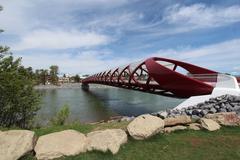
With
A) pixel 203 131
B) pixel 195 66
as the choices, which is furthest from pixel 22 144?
pixel 195 66

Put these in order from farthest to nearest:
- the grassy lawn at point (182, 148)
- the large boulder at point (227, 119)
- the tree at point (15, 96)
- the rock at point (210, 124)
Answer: the tree at point (15, 96), the large boulder at point (227, 119), the rock at point (210, 124), the grassy lawn at point (182, 148)

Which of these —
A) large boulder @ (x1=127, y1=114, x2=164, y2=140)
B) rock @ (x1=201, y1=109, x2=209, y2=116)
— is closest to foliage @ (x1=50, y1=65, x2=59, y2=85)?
rock @ (x1=201, y1=109, x2=209, y2=116)

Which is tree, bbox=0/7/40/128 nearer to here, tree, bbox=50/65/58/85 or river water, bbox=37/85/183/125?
river water, bbox=37/85/183/125

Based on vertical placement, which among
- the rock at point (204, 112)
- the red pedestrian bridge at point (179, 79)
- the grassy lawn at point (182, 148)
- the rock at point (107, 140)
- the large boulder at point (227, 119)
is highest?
the red pedestrian bridge at point (179, 79)

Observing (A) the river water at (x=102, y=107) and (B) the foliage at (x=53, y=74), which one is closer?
(A) the river water at (x=102, y=107)

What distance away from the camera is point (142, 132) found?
7.38m

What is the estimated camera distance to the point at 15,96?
49.3 feet

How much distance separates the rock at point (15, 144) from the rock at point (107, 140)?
1.39 meters

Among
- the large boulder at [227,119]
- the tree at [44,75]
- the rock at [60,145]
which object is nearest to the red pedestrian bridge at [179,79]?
the large boulder at [227,119]

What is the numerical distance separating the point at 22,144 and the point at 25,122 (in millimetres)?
10043

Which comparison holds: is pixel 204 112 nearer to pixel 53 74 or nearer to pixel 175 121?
pixel 175 121

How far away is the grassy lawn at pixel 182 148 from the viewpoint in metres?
6.27

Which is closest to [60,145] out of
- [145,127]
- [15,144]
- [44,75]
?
[15,144]

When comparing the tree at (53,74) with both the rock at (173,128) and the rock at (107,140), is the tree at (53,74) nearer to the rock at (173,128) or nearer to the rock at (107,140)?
the rock at (173,128)
